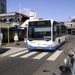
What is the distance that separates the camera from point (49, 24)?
14.1 metres

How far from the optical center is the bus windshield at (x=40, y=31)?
1411 centimetres

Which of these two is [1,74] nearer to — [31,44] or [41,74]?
[41,74]

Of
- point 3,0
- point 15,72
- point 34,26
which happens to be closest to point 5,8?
point 3,0

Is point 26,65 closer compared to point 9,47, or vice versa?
point 26,65

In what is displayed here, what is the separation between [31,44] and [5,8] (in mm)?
37903

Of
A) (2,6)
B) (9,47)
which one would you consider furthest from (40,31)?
(2,6)

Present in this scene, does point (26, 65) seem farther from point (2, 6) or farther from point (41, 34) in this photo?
point (2, 6)

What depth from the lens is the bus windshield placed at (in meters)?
14.1

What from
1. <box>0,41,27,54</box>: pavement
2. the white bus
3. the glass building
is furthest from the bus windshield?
the glass building

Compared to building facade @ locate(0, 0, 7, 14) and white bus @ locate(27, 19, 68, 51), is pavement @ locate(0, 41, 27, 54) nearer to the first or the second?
white bus @ locate(27, 19, 68, 51)

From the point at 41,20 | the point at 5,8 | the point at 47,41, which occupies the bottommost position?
the point at 47,41

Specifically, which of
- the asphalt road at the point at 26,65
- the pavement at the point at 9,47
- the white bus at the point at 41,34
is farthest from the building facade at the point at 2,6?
the asphalt road at the point at 26,65

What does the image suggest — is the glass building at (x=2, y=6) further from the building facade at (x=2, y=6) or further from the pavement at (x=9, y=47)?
the pavement at (x=9, y=47)

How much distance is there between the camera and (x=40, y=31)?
1430cm
